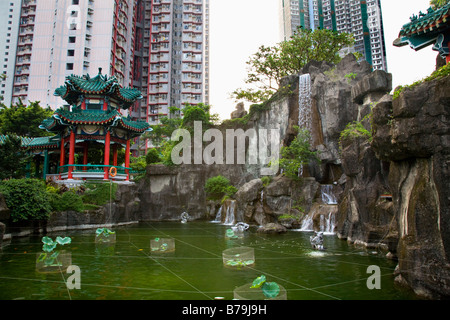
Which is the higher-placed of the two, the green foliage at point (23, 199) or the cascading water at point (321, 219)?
the green foliage at point (23, 199)

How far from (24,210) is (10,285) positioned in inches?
323

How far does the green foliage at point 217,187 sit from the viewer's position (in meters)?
A: 22.6

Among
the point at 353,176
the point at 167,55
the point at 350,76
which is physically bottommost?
the point at 353,176

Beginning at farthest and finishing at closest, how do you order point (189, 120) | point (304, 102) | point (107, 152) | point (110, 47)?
point (110, 47) < point (189, 120) < point (304, 102) < point (107, 152)

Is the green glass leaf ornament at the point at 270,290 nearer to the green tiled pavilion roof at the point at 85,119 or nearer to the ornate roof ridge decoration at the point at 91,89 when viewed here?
the green tiled pavilion roof at the point at 85,119

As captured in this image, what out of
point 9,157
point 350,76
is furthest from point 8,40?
point 350,76

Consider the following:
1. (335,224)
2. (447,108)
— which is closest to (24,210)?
(335,224)

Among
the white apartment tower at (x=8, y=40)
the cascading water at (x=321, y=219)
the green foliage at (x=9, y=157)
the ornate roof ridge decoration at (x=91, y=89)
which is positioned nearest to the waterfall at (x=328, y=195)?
the cascading water at (x=321, y=219)

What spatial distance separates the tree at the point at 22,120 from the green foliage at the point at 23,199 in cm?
1809

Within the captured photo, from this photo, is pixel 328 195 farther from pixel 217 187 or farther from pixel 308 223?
pixel 217 187

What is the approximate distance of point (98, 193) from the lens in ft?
59.3

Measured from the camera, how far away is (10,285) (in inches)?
235

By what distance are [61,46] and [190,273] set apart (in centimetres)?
4859

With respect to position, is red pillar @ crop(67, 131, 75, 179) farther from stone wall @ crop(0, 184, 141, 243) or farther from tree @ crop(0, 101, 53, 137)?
tree @ crop(0, 101, 53, 137)
